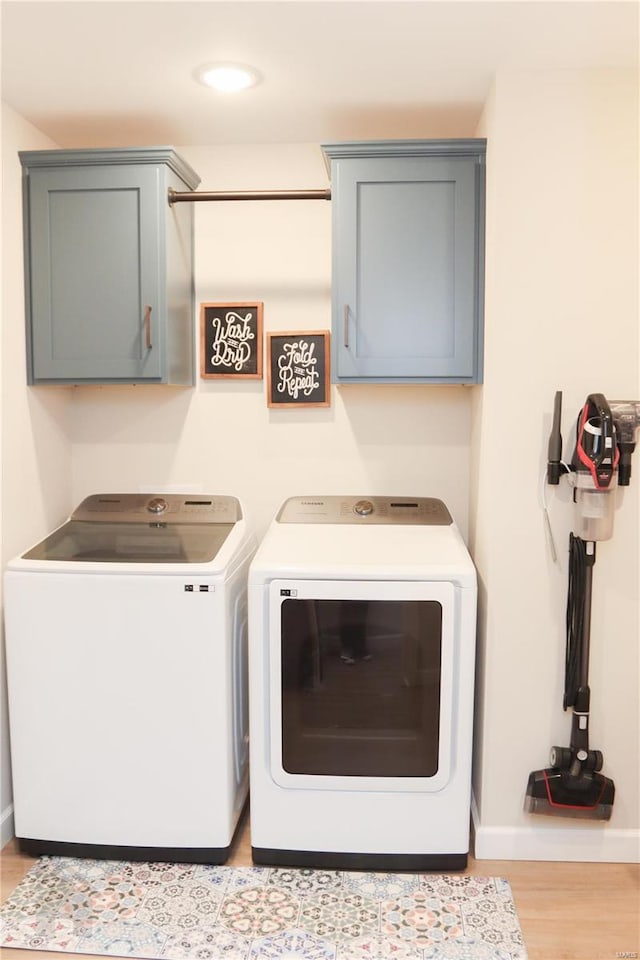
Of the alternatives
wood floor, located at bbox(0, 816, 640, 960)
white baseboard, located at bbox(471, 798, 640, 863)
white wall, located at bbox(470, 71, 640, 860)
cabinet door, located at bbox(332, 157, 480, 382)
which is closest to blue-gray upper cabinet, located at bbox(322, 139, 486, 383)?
cabinet door, located at bbox(332, 157, 480, 382)

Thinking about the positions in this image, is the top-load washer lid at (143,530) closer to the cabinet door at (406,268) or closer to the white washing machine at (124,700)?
the white washing machine at (124,700)

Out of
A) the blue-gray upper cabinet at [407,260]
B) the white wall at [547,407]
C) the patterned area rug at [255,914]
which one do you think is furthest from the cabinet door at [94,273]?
the patterned area rug at [255,914]

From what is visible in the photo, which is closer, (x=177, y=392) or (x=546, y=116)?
(x=546, y=116)

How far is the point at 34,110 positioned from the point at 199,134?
1.84 feet

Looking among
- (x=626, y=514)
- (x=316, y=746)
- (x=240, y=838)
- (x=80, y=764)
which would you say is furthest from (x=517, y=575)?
(x=80, y=764)

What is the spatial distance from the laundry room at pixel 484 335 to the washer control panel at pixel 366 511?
0.09 m

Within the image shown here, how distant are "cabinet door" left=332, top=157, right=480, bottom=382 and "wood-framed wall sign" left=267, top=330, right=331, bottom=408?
14.6 inches

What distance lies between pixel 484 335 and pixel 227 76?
3.62ft

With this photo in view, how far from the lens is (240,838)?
260 cm

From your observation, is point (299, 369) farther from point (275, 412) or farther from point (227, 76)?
point (227, 76)

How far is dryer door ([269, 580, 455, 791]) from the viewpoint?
7.63ft

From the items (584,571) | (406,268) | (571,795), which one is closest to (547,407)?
(584,571)

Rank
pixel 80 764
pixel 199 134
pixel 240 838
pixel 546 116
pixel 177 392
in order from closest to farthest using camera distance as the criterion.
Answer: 1. pixel 546 116
2. pixel 80 764
3. pixel 240 838
4. pixel 199 134
5. pixel 177 392

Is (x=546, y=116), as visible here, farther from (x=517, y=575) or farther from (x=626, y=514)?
(x=517, y=575)
